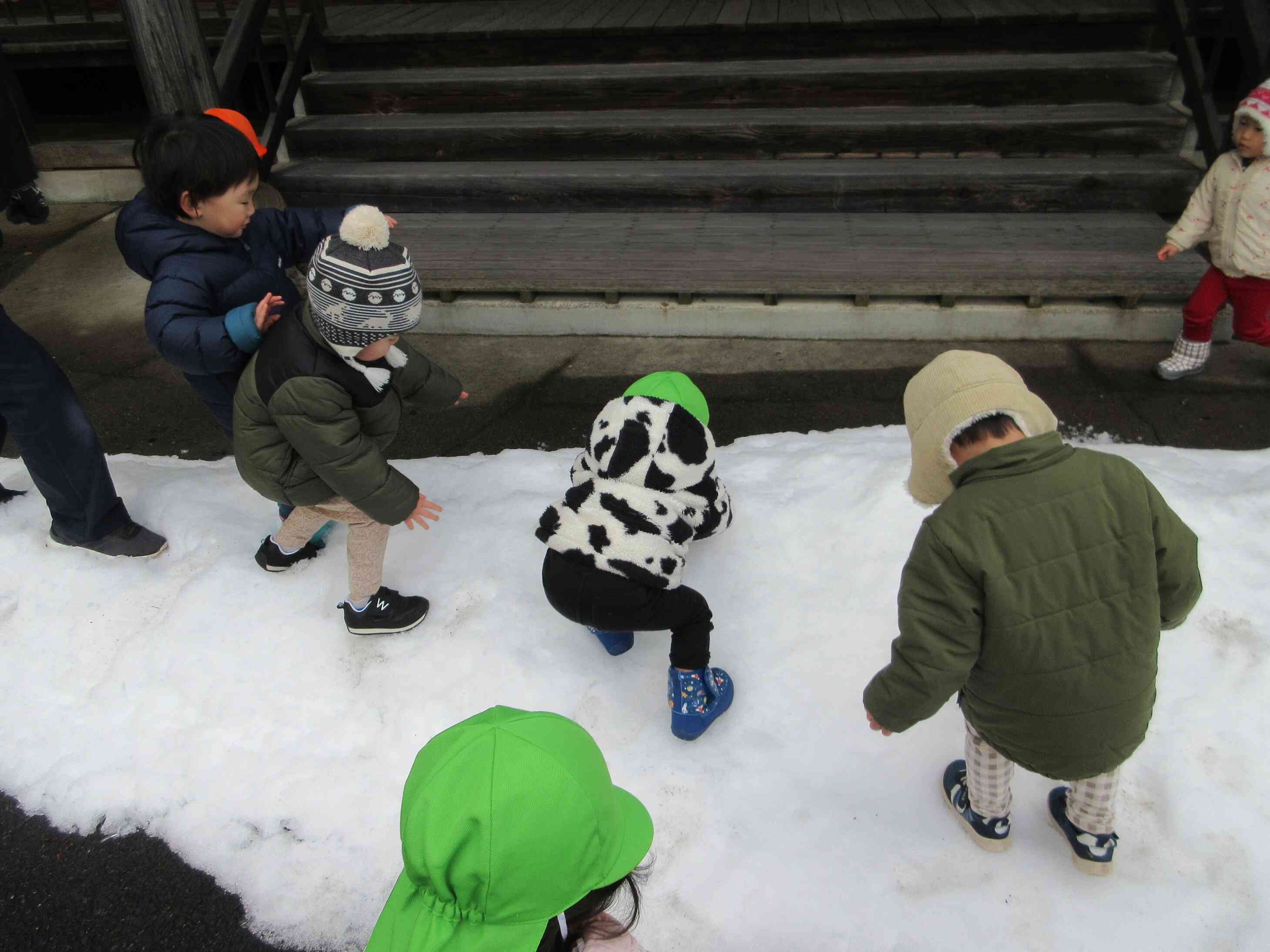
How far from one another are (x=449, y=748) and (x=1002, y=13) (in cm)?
511

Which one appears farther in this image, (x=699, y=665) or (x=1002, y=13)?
(x=1002, y=13)

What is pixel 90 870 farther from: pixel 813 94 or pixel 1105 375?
pixel 813 94

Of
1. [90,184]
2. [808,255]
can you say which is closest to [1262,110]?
[808,255]

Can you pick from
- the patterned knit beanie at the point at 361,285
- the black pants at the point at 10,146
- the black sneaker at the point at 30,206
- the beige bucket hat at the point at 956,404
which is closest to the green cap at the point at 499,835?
the beige bucket hat at the point at 956,404

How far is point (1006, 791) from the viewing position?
76.9 inches

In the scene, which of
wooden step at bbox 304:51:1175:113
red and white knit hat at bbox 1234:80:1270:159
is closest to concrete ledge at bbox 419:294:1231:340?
red and white knit hat at bbox 1234:80:1270:159

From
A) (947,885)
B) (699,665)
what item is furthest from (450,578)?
(947,885)

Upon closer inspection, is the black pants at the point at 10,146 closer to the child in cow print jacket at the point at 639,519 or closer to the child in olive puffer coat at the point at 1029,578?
the child in cow print jacket at the point at 639,519

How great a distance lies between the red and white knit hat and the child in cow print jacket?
8.22 feet

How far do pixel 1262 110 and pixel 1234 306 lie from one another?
805mm

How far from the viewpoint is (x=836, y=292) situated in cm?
417

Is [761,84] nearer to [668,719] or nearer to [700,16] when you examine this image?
[700,16]

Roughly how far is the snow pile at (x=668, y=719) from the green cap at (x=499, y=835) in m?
0.94

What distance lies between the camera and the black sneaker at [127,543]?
292cm
